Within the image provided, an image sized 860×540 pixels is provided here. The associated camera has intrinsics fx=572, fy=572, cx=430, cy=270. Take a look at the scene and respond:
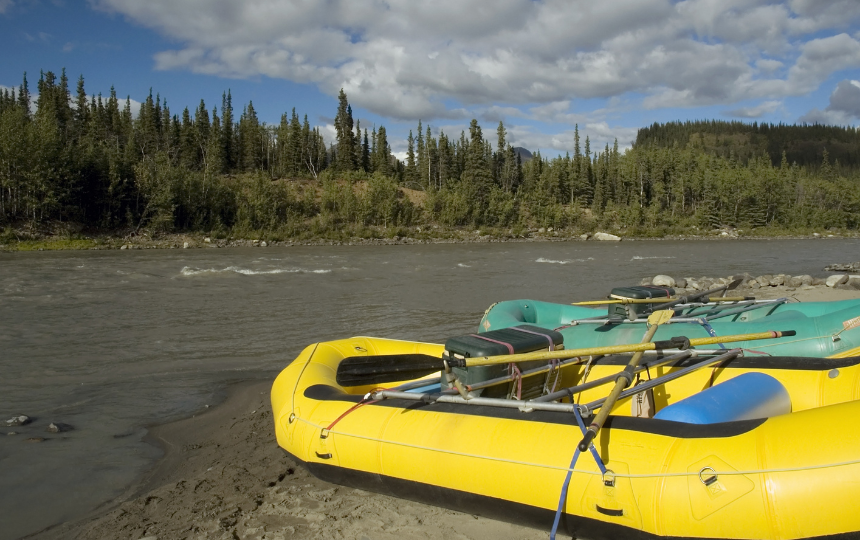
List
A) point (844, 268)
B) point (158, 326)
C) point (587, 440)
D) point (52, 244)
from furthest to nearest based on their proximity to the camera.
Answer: point (52, 244) → point (844, 268) → point (158, 326) → point (587, 440)

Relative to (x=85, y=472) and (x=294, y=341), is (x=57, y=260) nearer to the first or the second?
(x=294, y=341)

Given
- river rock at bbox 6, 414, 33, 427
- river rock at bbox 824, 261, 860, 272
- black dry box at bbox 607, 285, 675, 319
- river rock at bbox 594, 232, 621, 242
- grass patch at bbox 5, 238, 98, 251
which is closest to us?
river rock at bbox 6, 414, 33, 427

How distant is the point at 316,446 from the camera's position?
4535mm

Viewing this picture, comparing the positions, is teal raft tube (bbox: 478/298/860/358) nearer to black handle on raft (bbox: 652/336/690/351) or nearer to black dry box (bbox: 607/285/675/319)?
black dry box (bbox: 607/285/675/319)

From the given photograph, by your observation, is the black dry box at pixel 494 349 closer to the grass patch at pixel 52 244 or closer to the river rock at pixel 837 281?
the river rock at pixel 837 281

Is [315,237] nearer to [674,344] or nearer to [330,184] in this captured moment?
[330,184]

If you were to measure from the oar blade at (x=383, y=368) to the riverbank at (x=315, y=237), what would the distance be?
115 feet

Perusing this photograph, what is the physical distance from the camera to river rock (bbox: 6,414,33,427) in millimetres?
6152

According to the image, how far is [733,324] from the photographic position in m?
6.91

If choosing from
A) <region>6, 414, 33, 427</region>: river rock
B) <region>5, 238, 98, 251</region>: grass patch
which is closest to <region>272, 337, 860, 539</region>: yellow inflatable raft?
<region>6, 414, 33, 427</region>: river rock

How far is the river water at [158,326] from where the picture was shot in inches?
210

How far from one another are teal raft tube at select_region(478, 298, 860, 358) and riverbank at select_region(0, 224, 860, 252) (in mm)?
34493

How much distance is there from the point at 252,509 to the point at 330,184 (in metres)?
55.4

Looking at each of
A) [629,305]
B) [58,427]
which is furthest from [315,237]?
[58,427]
